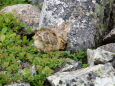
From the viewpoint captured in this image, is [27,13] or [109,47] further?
[27,13]

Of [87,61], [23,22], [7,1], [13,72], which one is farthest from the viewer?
Result: [7,1]

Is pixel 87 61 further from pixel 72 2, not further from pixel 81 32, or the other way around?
pixel 72 2

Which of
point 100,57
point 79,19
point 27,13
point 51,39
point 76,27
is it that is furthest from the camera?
point 27,13

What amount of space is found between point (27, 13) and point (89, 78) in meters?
4.34

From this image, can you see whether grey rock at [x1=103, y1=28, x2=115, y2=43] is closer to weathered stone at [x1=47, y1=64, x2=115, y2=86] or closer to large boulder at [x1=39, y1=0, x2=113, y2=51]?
large boulder at [x1=39, y1=0, x2=113, y2=51]

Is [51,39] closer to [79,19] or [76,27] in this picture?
[76,27]

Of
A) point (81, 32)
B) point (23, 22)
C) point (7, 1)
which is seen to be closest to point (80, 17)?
point (81, 32)

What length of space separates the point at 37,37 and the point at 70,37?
928 mm

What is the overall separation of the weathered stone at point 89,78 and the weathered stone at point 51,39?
182 cm

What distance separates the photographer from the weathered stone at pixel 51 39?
8.88 metres

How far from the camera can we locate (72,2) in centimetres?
934

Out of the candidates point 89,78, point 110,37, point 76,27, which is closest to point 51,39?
point 76,27

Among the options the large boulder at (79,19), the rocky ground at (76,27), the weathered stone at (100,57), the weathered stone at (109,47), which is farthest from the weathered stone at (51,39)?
the weathered stone at (100,57)

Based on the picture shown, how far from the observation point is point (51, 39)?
8.93 metres
